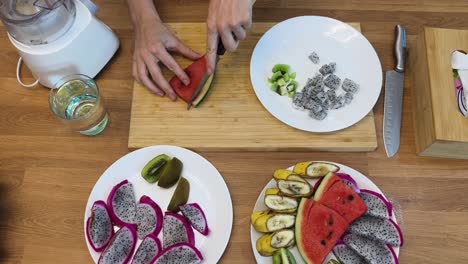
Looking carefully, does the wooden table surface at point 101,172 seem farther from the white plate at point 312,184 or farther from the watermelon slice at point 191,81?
the watermelon slice at point 191,81

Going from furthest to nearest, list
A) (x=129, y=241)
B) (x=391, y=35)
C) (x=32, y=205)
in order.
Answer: (x=391, y=35) → (x=32, y=205) → (x=129, y=241)

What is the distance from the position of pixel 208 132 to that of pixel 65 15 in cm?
55

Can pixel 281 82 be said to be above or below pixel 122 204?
above

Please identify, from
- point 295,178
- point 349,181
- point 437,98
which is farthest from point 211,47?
point 437,98

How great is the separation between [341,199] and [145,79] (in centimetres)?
73

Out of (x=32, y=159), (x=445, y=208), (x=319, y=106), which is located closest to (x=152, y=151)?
(x=32, y=159)

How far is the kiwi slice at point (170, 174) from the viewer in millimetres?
1253

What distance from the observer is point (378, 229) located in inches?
45.6

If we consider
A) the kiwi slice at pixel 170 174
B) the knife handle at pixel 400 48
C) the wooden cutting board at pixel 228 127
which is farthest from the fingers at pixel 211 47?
the knife handle at pixel 400 48

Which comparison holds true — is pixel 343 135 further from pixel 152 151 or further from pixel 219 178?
pixel 152 151

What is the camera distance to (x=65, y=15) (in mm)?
1269

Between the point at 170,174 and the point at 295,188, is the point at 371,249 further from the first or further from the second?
the point at 170,174

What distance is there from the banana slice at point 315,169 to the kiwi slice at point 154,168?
40cm

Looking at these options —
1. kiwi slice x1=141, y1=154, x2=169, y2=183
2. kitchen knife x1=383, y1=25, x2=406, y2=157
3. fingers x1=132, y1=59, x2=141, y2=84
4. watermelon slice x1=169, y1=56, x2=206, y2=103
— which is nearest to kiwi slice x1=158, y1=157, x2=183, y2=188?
kiwi slice x1=141, y1=154, x2=169, y2=183
